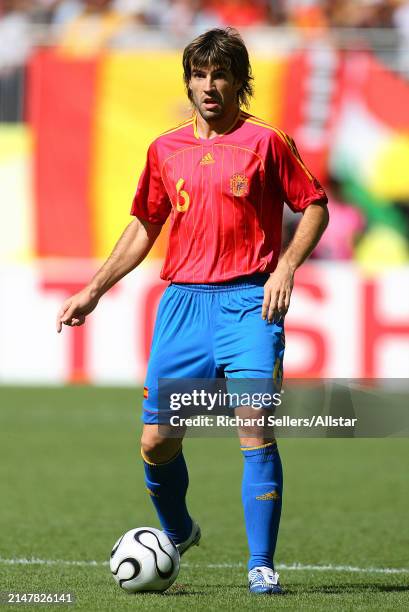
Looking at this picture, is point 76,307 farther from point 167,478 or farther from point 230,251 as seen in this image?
point 167,478

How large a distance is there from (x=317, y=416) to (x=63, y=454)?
16.5ft

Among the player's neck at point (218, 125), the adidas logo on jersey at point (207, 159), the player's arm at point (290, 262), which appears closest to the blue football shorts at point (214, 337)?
the player's arm at point (290, 262)

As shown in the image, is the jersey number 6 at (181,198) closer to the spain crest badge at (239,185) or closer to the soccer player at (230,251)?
the soccer player at (230,251)

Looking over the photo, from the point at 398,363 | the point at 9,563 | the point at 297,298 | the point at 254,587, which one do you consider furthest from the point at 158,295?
the point at 254,587

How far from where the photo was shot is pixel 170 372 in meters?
4.92

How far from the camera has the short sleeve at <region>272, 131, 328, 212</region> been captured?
4898 mm

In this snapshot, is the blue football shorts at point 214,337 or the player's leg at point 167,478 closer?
the blue football shorts at point 214,337

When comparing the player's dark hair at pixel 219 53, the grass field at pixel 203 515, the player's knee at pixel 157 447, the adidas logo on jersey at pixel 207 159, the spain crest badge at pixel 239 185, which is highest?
the player's dark hair at pixel 219 53

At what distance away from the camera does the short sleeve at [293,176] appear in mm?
4898

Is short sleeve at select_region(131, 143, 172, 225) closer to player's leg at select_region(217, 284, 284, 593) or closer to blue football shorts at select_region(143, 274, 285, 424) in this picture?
blue football shorts at select_region(143, 274, 285, 424)

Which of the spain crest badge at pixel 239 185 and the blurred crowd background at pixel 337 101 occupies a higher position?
the spain crest badge at pixel 239 185

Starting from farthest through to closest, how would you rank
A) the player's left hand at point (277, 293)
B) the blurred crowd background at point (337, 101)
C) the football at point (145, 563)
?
the blurred crowd background at point (337, 101)
the football at point (145, 563)
the player's left hand at point (277, 293)

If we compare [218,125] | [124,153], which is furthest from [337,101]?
[218,125]

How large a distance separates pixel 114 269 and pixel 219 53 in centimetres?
99
